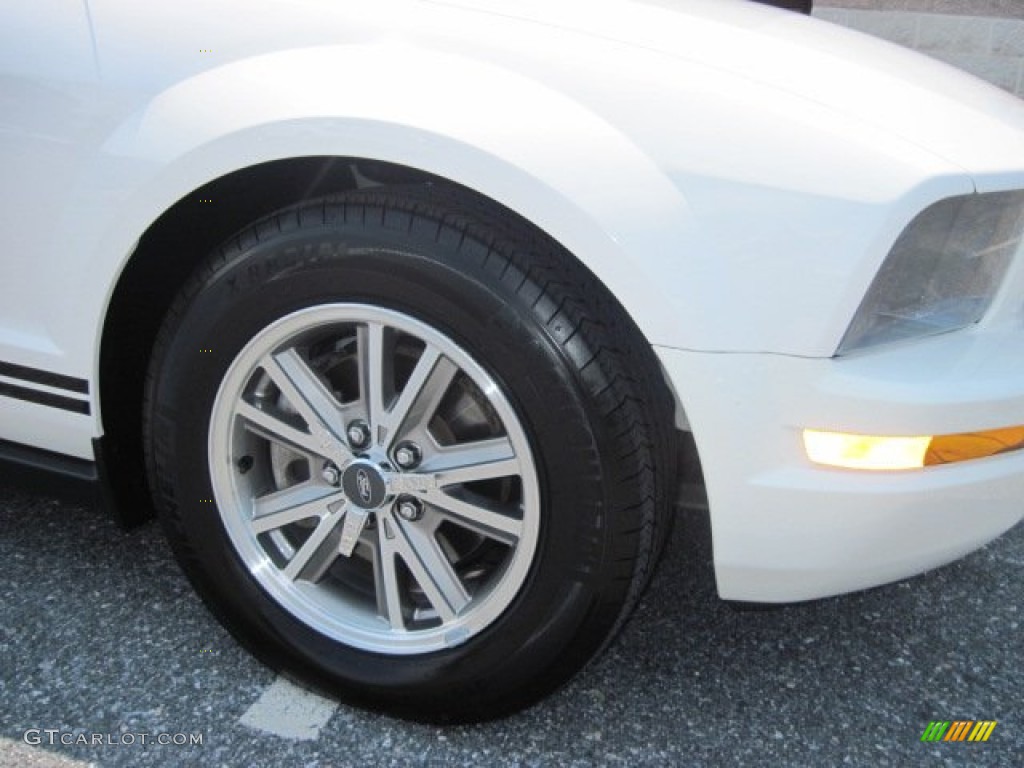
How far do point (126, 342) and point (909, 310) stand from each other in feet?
4.49

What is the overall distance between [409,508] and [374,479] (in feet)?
0.26

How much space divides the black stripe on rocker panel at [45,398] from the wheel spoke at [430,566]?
2.03 ft

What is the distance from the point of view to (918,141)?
1.67 metres

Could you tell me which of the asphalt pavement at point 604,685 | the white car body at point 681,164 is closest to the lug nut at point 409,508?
the asphalt pavement at point 604,685

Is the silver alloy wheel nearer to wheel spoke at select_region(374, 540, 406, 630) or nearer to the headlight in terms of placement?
wheel spoke at select_region(374, 540, 406, 630)

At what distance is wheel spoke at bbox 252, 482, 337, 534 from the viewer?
2043mm

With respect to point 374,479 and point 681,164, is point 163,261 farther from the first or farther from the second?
point 681,164

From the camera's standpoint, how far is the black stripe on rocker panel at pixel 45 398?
2.08 m

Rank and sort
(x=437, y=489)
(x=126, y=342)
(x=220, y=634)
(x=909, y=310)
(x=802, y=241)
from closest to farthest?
(x=802, y=241) → (x=909, y=310) → (x=437, y=489) → (x=126, y=342) → (x=220, y=634)

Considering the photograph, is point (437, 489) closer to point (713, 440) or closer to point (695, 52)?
point (713, 440)

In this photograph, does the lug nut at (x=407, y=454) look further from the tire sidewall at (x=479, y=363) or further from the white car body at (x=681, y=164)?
the white car body at (x=681, y=164)

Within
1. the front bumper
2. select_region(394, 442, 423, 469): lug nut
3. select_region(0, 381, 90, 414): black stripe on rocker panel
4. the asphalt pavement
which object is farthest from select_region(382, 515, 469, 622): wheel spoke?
select_region(0, 381, 90, 414): black stripe on rocker panel

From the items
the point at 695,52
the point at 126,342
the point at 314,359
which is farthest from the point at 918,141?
the point at 126,342

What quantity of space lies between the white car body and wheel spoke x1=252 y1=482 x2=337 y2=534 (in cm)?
49
